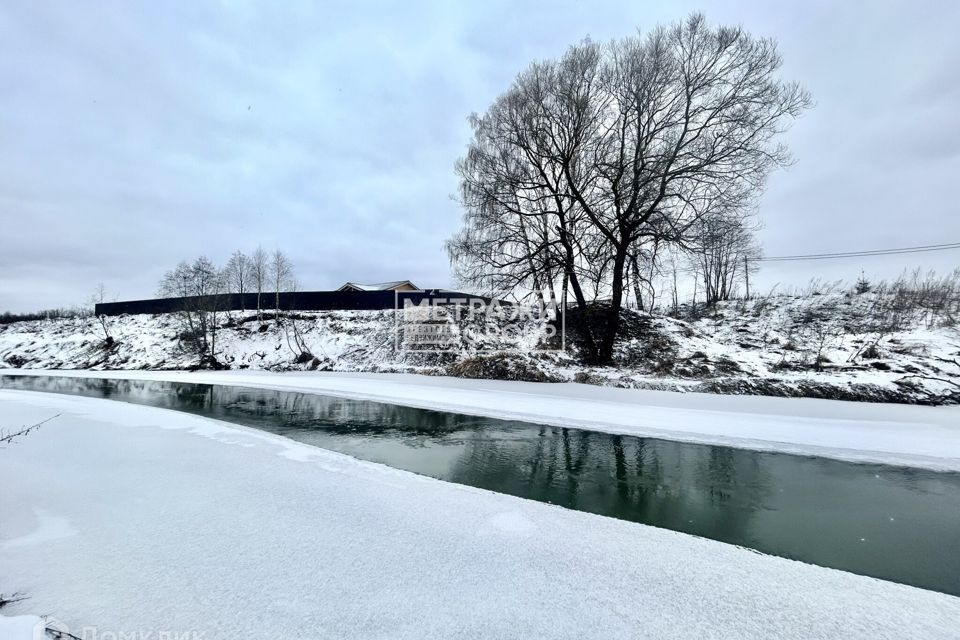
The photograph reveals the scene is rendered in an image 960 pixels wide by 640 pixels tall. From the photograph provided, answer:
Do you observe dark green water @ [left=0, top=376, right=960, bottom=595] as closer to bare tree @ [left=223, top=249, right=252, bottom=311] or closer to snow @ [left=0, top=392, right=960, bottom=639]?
snow @ [left=0, top=392, right=960, bottom=639]

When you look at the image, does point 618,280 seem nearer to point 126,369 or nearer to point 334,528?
point 334,528

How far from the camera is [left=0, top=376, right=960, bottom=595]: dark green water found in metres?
3.65

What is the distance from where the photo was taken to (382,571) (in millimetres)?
2801

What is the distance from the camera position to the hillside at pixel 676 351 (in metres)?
10.7

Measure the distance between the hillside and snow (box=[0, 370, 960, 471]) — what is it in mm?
876

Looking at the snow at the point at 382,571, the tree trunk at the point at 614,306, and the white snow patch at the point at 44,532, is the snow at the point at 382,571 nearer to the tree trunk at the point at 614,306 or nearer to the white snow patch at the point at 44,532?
the white snow patch at the point at 44,532

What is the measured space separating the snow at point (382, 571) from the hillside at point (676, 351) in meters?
9.51

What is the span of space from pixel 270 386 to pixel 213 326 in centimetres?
1089

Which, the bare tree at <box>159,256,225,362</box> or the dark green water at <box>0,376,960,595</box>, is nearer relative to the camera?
the dark green water at <box>0,376,960,595</box>

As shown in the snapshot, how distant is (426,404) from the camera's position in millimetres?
11438

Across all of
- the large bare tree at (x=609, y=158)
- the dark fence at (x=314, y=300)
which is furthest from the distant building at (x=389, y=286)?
the large bare tree at (x=609, y=158)

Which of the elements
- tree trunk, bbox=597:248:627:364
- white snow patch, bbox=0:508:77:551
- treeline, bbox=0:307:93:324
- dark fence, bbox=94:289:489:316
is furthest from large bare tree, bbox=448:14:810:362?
treeline, bbox=0:307:93:324

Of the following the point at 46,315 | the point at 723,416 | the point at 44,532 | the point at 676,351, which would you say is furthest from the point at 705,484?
the point at 46,315

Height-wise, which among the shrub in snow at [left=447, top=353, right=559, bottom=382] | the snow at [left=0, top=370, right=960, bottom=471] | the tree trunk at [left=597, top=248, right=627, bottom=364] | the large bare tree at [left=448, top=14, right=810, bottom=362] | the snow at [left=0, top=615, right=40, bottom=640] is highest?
the large bare tree at [left=448, top=14, right=810, bottom=362]
